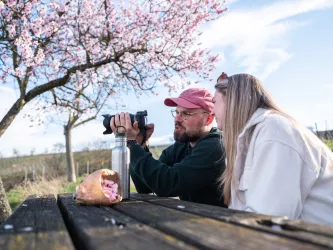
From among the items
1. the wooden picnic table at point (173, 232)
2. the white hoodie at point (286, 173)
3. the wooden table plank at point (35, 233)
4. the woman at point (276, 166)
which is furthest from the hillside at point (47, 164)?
the wooden picnic table at point (173, 232)

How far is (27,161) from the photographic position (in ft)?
76.9

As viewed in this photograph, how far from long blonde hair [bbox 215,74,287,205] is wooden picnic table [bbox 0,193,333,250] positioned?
29.3 inches

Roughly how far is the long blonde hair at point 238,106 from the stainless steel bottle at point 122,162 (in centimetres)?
57

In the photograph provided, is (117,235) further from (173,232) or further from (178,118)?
(178,118)

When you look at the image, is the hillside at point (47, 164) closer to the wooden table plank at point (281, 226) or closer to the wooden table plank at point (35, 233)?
the wooden table plank at point (35, 233)

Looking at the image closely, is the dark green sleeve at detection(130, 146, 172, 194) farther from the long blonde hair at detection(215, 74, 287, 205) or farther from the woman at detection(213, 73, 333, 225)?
the woman at detection(213, 73, 333, 225)

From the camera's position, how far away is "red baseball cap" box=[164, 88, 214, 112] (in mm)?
2746

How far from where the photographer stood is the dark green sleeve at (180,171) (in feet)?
7.24

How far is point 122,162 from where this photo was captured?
79.1 inches

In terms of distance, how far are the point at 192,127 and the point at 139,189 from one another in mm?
713

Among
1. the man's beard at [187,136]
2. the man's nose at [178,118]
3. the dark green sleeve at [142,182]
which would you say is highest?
the man's nose at [178,118]

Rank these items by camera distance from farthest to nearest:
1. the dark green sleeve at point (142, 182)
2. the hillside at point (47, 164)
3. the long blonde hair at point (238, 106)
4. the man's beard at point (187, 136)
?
the hillside at point (47, 164)
the dark green sleeve at point (142, 182)
the man's beard at point (187, 136)
the long blonde hair at point (238, 106)

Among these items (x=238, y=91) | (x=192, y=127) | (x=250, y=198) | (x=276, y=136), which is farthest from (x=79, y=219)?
(x=192, y=127)

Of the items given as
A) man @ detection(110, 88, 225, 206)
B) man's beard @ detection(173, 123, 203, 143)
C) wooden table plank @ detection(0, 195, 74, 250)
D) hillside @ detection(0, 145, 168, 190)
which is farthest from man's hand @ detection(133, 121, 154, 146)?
hillside @ detection(0, 145, 168, 190)
